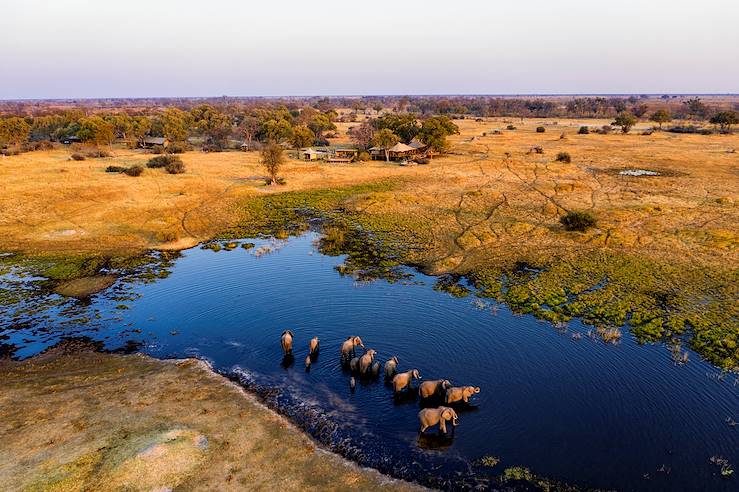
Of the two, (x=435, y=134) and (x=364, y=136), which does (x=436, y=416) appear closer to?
(x=435, y=134)

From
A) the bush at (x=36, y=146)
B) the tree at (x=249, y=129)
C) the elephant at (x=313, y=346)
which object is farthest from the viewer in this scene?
the tree at (x=249, y=129)

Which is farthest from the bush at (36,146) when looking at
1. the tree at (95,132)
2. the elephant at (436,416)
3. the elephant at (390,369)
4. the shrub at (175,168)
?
the elephant at (436,416)

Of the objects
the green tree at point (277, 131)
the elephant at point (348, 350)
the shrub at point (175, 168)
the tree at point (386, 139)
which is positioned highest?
the green tree at point (277, 131)

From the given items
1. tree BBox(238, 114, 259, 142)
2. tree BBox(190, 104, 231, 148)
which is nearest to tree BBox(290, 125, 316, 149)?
tree BBox(238, 114, 259, 142)

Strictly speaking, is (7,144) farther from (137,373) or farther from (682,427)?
(682,427)

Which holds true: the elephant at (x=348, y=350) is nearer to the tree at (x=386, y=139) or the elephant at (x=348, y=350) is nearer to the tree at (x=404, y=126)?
the tree at (x=386, y=139)

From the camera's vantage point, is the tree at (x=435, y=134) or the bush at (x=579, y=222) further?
the tree at (x=435, y=134)

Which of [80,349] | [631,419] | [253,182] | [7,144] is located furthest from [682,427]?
[7,144]
